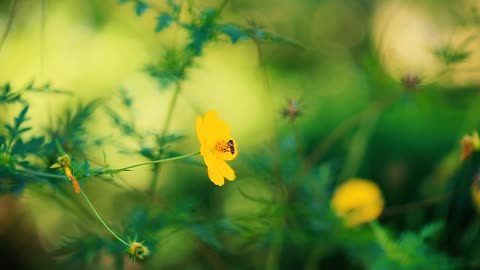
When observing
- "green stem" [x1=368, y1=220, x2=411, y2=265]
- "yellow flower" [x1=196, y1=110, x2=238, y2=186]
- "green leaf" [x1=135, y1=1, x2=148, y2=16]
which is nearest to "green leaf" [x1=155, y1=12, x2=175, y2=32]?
"green leaf" [x1=135, y1=1, x2=148, y2=16]

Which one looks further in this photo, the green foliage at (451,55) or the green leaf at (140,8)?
the green foliage at (451,55)

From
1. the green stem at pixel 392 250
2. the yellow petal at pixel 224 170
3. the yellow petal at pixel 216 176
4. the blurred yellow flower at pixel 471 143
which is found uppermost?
the blurred yellow flower at pixel 471 143

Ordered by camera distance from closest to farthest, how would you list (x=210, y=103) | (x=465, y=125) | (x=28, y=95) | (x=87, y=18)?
(x=465, y=125) → (x=28, y=95) → (x=210, y=103) → (x=87, y=18)

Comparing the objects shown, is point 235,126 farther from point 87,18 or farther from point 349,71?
point 87,18

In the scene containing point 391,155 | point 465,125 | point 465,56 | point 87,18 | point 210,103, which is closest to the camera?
point 465,56

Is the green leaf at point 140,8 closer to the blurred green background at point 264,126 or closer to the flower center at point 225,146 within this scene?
the blurred green background at point 264,126

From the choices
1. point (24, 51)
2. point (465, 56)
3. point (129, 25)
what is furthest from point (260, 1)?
point (465, 56)

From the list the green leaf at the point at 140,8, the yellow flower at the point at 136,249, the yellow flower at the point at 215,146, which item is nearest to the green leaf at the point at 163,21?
the green leaf at the point at 140,8

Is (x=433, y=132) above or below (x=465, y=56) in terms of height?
above
